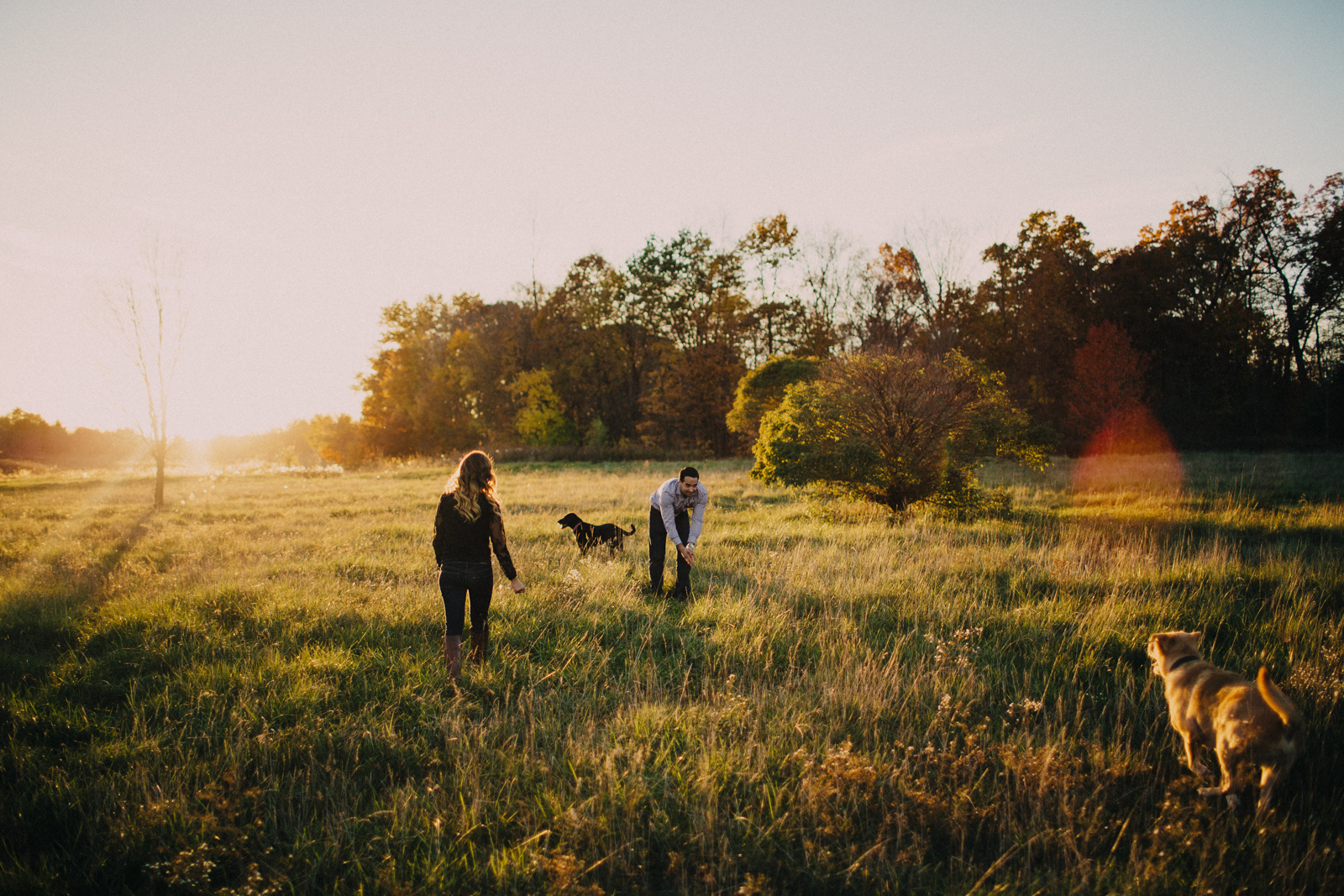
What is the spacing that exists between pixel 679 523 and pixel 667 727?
10.3ft

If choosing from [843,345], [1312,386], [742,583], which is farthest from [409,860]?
[1312,386]

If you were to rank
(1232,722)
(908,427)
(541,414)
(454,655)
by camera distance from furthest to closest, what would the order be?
(541,414)
(908,427)
(454,655)
(1232,722)

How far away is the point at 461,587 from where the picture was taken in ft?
14.7

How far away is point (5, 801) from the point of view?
3.03m

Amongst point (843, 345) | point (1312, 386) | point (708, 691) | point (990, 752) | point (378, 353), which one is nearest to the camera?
point (990, 752)

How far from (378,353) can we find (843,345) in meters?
37.3

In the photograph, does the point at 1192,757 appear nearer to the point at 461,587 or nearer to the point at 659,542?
the point at 659,542

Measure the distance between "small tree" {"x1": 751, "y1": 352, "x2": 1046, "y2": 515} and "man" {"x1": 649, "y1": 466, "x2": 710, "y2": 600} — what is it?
4.98 meters

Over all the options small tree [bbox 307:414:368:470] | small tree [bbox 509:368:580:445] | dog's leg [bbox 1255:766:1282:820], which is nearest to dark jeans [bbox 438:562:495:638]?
dog's leg [bbox 1255:766:1282:820]

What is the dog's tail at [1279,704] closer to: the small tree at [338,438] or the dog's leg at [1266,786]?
the dog's leg at [1266,786]

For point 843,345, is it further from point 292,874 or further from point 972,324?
point 292,874

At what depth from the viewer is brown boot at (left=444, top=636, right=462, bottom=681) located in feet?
14.4

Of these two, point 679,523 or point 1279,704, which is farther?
point 679,523

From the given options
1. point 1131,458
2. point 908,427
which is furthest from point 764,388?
point 908,427
